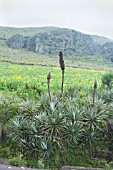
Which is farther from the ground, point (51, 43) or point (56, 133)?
point (56, 133)

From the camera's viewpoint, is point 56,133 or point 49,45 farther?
point 49,45

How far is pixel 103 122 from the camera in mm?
15391

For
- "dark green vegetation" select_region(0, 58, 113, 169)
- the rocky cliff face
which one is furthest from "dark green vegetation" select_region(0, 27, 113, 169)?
the rocky cliff face

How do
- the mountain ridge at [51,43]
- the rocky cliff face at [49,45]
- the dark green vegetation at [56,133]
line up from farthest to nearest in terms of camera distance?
the mountain ridge at [51,43]
the rocky cliff face at [49,45]
the dark green vegetation at [56,133]

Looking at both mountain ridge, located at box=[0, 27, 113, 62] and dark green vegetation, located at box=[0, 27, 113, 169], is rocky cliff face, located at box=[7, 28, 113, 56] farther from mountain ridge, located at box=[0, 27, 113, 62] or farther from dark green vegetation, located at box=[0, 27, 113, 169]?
dark green vegetation, located at box=[0, 27, 113, 169]

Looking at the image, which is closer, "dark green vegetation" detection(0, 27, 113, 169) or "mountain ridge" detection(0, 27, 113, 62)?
"dark green vegetation" detection(0, 27, 113, 169)

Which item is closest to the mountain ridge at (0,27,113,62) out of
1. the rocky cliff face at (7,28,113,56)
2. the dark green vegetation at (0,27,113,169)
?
the rocky cliff face at (7,28,113,56)

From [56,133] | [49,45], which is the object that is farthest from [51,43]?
[56,133]

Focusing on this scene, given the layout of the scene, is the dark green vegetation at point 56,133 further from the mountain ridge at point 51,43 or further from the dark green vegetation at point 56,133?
the mountain ridge at point 51,43

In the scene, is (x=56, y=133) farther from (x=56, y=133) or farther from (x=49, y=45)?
(x=49, y=45)

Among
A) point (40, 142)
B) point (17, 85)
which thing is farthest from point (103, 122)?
point (17, 85)

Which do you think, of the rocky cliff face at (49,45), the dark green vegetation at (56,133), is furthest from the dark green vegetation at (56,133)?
the rocky cliff face at (49,45)

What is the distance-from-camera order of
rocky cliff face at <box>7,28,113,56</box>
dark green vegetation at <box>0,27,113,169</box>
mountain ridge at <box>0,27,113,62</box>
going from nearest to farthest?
dark green vegetation at <box>0,27,113,169</box> < rocky cliff face at <box>7,28,113,56</box> < mountain ridge at <box>0,27,113,62</box>

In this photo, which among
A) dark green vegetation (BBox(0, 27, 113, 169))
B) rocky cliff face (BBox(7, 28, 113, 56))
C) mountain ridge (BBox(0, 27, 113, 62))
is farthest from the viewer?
mountain ridge (BBox(0, 27, 113, 62))
